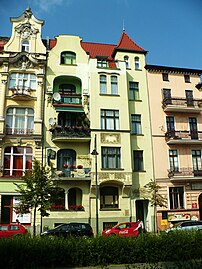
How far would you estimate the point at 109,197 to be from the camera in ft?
91.0

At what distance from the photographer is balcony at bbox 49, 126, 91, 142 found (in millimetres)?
27230

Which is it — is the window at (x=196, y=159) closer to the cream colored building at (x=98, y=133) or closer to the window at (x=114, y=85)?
the cream colored building at (x=98, y=133)

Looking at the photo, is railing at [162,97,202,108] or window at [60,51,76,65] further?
window at [60,51,76,65]

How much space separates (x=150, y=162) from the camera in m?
29.2

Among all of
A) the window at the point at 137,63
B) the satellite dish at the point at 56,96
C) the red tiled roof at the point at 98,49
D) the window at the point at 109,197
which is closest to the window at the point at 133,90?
the window at the point at 137,63

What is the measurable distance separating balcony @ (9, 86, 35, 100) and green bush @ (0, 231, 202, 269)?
18.5 meters

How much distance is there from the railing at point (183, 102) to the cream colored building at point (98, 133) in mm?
2193

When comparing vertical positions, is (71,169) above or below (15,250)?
above

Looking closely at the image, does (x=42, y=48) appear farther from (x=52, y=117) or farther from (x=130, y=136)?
(x=130, y=136)

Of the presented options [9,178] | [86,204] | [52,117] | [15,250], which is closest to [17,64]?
[52,117]

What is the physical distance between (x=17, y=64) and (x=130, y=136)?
44.5 ft

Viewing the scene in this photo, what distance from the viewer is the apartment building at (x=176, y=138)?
2850cm

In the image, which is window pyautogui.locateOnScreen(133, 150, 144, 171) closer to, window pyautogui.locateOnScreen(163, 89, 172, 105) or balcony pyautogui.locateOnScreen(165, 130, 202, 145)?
balcony pyautogui.locateOnScreen(165, 130, 202, 145)

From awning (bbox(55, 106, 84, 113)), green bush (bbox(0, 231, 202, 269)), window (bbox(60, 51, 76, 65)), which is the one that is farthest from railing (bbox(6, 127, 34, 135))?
green bush (bbox(0, 231, 202, 269))
